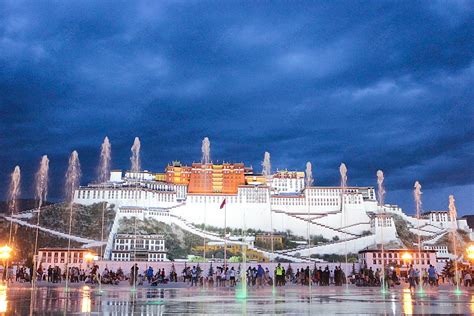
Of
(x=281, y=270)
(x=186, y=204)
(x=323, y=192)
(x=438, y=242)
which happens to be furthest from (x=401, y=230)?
(x=281, y=270)

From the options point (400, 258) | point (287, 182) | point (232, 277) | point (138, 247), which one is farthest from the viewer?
point (287, 182)

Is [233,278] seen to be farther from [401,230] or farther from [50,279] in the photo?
[401,230]

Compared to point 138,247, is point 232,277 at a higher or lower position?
lower

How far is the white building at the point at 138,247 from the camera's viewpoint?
59.8 m

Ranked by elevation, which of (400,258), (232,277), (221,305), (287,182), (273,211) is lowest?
(232,277)

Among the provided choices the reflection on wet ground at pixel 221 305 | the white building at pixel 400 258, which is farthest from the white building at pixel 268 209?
the reflection on wet ground at pixel 221 305

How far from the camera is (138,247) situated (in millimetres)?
63281

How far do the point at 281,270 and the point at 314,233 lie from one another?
Answer: 5748 cm

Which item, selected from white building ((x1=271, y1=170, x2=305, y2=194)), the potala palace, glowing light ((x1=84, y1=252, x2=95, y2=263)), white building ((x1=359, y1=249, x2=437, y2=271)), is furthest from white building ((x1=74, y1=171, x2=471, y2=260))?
glowing light ((x1=84, y1=252, x2=95, y2=263))

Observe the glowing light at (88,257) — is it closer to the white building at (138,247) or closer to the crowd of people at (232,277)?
the crowd of people at (232,277)

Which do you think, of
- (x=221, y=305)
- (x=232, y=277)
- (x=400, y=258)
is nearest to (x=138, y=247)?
(x=400, y=258)

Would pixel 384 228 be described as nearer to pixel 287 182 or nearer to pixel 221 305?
pixel 287 182

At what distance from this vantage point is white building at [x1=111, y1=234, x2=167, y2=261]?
196 feet

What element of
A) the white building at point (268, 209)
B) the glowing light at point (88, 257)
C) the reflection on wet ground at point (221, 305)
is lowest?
the reflection on wet ground at point (221, 305)
